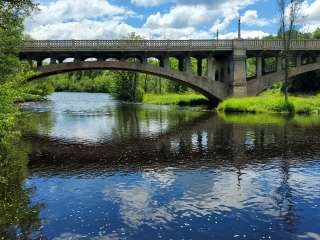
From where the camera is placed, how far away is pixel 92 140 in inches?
1426

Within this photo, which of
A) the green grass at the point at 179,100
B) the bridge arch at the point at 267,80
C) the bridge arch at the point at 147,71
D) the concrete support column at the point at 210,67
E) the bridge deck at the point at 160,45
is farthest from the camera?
the green grass at the point at 179,100

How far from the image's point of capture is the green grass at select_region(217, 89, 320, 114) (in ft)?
196

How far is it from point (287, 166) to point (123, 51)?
43.2m

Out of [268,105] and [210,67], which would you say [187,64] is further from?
[268,105]

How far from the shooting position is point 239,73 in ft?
224

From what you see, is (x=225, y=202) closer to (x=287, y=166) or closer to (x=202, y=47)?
(x=287, y=166)

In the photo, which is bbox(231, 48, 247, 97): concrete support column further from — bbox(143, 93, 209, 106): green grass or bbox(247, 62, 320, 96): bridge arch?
bbox(143, 93, 209, 106): green grass

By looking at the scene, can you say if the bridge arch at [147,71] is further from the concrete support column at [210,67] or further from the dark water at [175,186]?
the dark water at [175,186]

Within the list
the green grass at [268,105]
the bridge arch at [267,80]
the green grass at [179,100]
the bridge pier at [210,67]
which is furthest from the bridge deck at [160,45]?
the green grass at [179,100]

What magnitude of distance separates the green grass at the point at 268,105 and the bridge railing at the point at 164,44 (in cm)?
851

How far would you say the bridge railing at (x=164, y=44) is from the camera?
205 feet

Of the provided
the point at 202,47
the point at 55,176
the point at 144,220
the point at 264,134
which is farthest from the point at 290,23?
the point at 144,220

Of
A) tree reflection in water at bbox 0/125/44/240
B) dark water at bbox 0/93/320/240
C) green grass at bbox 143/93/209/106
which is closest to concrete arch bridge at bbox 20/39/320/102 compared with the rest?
green grass at bbox 143/93/209/106

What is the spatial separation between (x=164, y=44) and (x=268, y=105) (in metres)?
17.2
